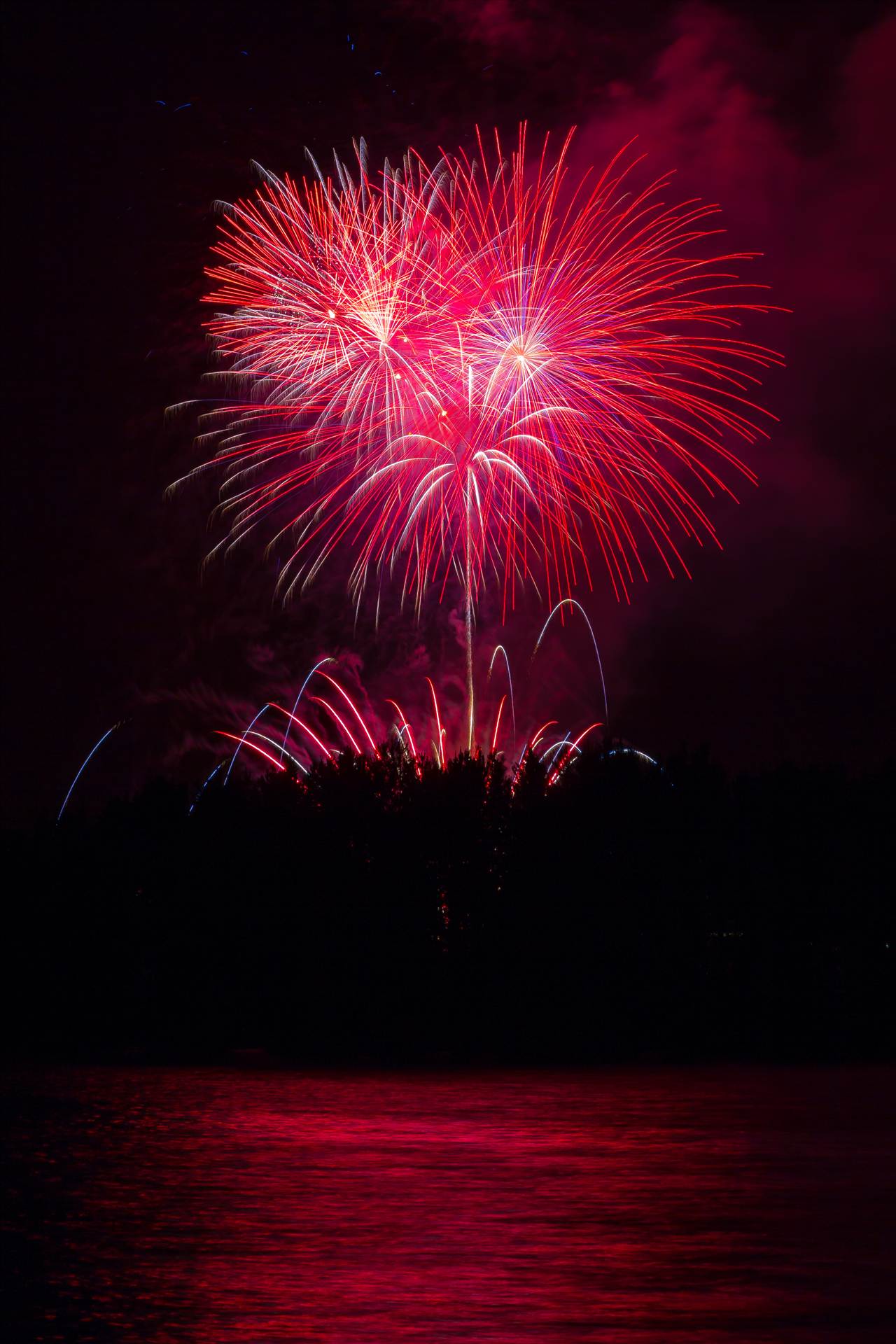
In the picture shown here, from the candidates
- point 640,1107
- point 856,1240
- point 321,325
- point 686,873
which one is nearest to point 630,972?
point 686,873

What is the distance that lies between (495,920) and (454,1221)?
17.7m

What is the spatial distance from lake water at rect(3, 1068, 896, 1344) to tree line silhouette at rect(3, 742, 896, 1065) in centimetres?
836

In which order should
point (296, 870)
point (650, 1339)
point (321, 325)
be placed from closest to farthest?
1. point (650, 1339)
2. point (321, 325)
3. point (296, 870)

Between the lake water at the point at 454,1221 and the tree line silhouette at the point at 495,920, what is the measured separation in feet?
27.4

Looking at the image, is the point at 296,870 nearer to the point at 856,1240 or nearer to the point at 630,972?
the point at 630,972

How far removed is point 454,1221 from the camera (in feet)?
37.1

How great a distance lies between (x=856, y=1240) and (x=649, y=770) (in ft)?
65.4

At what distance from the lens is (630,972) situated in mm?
28859

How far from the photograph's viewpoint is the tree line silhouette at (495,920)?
28.8 meters

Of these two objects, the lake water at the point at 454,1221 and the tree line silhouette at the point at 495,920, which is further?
the tree line silhouette at the point at 495,920

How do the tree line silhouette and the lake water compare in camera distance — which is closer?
the lake water

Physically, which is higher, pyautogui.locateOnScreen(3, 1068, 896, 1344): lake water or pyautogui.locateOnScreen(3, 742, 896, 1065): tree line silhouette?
pyautogui.locateOnScreen(3, 742, 896, 1065): tree line silhouette

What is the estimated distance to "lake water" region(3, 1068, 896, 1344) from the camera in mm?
8406

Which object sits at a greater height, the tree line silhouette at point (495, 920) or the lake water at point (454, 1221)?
the tree line silhouette at point (495, 920)
